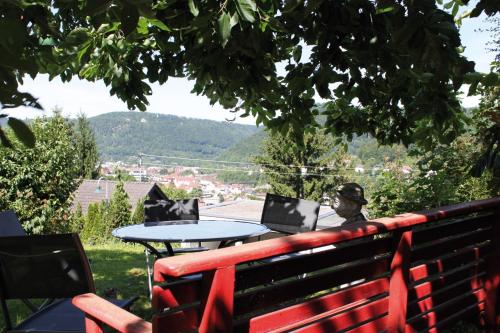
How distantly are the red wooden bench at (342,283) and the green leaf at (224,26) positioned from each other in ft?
3.99

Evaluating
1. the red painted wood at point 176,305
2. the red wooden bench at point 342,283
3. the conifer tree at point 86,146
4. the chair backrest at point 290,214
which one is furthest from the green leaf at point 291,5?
the conifer tree at point 86,146

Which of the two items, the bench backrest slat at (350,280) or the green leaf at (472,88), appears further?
the green leaf at (472,88)

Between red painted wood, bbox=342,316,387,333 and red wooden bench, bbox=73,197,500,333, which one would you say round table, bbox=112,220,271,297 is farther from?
red painted wood, bbox=342,316,387,333

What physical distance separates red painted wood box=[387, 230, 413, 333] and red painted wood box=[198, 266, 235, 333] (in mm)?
1011

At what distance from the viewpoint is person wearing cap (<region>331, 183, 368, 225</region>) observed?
12.1 ft

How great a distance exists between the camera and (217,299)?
1.29 meters

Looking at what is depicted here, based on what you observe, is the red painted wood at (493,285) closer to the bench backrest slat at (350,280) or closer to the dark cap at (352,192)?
the bench backrest slat at (350,280)

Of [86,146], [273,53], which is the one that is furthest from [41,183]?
[86,146]

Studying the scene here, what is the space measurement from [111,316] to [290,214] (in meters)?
3.78

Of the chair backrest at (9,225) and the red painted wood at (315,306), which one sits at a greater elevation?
the chair backrest at (9,225)

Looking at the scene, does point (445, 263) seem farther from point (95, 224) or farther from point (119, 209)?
point (119, 209)

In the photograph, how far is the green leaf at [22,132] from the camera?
42.4 inches

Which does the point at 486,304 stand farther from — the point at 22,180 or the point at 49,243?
the point at 22,180

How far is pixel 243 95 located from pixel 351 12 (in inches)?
61.4
